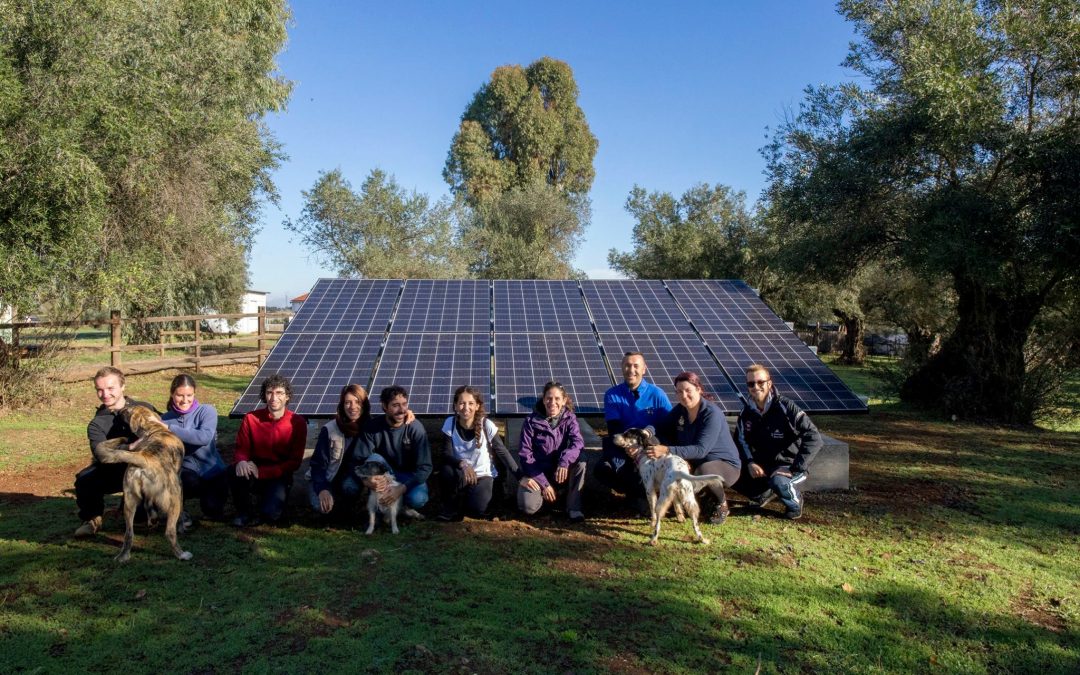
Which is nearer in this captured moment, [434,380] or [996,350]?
[434,380]

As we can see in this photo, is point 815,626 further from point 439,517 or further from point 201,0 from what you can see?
point 201,0

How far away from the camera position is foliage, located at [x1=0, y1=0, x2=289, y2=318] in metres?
10.5

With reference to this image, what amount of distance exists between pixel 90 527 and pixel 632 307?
7619mm

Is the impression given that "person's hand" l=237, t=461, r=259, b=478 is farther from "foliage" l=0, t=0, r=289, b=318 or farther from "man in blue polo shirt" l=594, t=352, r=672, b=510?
"foliage" l=0, t=0, r=289, b=318

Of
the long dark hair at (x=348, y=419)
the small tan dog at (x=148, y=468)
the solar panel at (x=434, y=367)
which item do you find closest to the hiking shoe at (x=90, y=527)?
the small tan dog at (x=148, y=468)

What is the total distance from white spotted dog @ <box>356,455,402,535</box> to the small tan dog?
150 cm

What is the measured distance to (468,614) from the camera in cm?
468

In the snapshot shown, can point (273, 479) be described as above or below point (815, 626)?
above

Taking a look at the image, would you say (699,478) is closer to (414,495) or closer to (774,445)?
(774,445)

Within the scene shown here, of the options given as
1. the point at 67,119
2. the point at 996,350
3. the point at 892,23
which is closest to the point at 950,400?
the point at 996,350

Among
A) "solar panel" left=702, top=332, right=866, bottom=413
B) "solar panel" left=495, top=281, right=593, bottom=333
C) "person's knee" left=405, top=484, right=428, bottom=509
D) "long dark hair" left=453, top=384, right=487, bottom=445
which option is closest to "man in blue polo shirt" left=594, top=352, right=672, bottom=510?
"long dark hair" left=453, top=384, right=487, bottom=445

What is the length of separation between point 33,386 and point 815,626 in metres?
13.9

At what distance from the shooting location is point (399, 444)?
6.52m

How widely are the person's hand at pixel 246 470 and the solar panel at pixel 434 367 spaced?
5.68 feet
